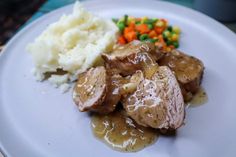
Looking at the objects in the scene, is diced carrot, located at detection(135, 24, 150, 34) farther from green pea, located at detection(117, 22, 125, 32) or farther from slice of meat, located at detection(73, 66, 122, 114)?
slice of meat, located at detection(73, 66, 122, 114)

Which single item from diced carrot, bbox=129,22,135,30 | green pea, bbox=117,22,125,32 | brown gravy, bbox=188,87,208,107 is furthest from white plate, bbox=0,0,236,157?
green pea, bbox=117,22,125,32

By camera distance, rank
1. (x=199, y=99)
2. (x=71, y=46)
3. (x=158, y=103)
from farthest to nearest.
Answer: (x=71, y=46) → (x=199, y=99) → (x=158, y=103)

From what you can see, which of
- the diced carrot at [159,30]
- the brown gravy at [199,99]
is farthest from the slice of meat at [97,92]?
the diced carrot at [159,30]

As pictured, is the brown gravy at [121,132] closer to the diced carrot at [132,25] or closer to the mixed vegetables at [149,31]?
the mixed vegetables at [149,31]

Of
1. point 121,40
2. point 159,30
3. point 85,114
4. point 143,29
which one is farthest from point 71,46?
point 159,30

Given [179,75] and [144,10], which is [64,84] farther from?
[144,10]

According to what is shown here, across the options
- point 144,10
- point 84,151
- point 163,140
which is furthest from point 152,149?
point 144,10

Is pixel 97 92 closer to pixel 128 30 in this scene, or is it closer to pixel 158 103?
pixel 158 103
